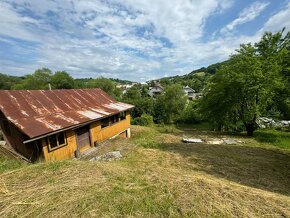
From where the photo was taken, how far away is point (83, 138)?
11.7m

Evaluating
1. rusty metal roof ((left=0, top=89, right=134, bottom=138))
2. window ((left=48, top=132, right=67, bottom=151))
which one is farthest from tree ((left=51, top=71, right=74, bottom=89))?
window ((left=48, top=132, right=67, bottom=151))

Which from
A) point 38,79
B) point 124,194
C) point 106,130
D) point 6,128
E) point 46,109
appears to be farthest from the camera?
point 38,79

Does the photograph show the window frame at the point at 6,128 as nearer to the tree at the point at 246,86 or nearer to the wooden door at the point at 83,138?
the wooden door at the point at 83,138

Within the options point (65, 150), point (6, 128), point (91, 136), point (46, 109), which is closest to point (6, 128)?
point (6, 128)

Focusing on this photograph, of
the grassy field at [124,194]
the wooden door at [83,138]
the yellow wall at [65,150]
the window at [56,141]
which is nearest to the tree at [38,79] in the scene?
the wooden door at [83,138]

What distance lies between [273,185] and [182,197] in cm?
418

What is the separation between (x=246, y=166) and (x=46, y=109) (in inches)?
479

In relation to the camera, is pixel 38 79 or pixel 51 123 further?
pixel 38 79

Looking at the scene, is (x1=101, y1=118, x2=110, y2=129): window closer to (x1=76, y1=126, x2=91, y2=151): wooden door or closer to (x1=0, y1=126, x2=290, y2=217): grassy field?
(x1=76, y1=126, x2=91, y2=151): wooden door

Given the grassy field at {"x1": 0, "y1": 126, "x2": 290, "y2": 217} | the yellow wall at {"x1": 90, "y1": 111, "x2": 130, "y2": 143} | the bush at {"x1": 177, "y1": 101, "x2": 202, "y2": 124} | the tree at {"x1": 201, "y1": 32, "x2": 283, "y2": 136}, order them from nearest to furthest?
the grassy field at {"x1": 0, "y1": 126, "x2": 290, "y2": 217}
the yellow wall at {"x1": 90, "y1": 111, "x2": 130, "y2": 143}
the tree at {"x1": 201, "y1": 32, "x2": 283, "y2": 136}
the bush at {"x1": 177, "y1": 101, "x2": 202, "y2": 124}

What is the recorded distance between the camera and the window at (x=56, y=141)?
9299mm

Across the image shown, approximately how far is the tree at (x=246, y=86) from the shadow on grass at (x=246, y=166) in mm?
6248

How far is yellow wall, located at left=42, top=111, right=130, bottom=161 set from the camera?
30.3 feet

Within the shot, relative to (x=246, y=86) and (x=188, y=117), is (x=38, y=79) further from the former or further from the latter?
(x=246, y=86)
